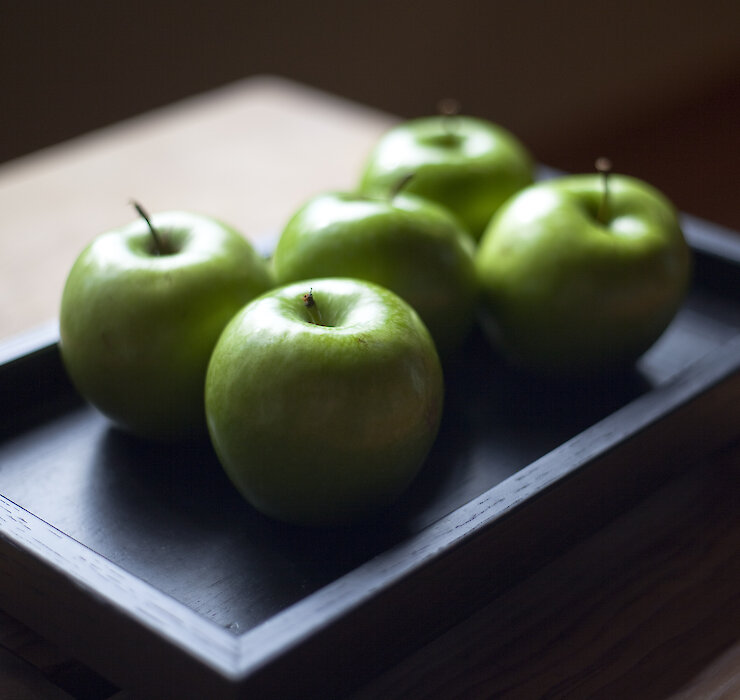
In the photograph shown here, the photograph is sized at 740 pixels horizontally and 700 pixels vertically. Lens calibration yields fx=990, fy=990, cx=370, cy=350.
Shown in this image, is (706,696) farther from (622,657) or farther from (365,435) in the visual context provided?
(365,435)

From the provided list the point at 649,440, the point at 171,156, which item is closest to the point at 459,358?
the point at 649,440

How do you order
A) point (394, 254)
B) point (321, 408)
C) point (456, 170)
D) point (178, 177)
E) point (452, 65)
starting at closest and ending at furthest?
point (321, 408) < point (394, 254) < point (456, 170) < point (178, 177) < point (452, 65)

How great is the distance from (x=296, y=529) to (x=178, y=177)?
652mm

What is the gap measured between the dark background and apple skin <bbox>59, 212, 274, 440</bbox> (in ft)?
4.37

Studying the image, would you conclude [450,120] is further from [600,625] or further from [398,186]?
[600,625]

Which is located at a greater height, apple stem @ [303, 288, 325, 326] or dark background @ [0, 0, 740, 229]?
apple stem @ [303, 288, 325, 326]

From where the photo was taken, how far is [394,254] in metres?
0.59

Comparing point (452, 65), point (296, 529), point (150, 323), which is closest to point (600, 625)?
point (296, 529)

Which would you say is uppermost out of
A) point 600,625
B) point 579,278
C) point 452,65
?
point 579,278

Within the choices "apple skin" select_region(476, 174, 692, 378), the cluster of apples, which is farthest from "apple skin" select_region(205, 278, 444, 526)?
"apple skin" select_region(476, 174, 692, 378)

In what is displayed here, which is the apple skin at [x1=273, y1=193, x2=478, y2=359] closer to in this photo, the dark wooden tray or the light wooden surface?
the dark wooden tray

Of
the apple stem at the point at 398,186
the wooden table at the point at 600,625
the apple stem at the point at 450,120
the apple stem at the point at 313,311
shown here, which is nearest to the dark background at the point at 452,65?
the wooden table at the point at 600,625

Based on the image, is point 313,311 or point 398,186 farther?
point 398,186

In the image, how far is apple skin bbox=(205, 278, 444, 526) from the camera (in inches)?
18.6
